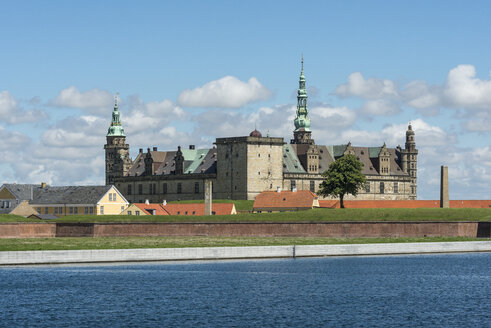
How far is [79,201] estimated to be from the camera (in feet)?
427

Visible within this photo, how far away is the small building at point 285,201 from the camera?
131163 mm

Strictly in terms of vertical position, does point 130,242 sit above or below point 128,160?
below

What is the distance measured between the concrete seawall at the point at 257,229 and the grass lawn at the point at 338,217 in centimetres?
293

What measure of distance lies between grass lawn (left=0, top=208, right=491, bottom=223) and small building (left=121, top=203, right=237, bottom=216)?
9535 millimetres

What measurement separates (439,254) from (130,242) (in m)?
29.4

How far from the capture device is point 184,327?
4384 cm

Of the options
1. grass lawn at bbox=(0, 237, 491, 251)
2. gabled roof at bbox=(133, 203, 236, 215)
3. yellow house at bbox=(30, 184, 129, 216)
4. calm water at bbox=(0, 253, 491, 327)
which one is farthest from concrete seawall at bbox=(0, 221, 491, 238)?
yellow house at bbox=(30, 184, 129, 216)

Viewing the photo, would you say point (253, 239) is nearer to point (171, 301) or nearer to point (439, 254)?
point (439, 254)

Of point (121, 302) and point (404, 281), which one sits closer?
point (121, 302)

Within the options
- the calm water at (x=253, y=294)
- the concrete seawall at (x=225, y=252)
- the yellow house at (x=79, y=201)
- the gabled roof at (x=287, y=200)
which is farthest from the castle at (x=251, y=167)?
the calm water at (x=253, y=294)

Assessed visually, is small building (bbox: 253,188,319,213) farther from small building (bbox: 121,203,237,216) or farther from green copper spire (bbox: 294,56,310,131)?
green copper spire (bbox: 294,56,310,131)

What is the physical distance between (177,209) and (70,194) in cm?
1659

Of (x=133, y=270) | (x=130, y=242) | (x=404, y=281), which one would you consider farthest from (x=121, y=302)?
(x=130, y=242)

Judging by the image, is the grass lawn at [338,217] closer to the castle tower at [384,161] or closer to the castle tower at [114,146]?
the castle tower at [384,161]
